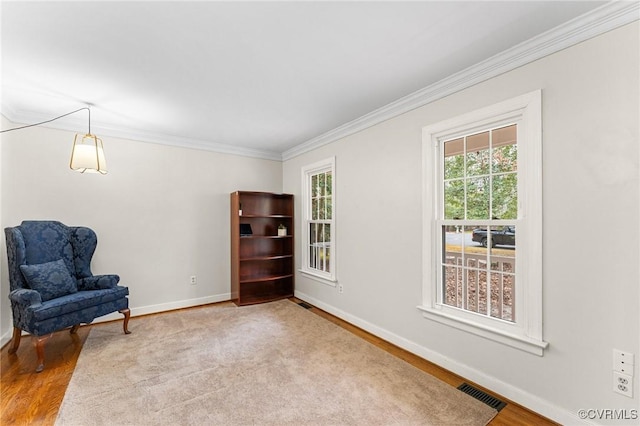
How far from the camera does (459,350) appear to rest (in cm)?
240

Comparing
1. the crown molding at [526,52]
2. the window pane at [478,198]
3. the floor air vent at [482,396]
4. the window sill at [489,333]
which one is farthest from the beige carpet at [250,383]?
the crown molding at [526,52]

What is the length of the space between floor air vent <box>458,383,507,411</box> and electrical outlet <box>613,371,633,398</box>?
2.11 ft

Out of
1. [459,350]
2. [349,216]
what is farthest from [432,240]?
[349,216]

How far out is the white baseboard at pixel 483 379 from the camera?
184cm

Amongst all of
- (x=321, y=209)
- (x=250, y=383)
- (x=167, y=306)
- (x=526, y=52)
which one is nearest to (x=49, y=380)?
(x=250, y=383)

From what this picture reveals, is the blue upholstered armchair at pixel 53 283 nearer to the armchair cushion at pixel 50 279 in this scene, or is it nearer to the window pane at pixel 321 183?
the armchair cushion at pixel 50 279

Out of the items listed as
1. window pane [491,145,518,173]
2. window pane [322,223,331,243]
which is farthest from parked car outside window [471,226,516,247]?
window pane [322,223,331,243]

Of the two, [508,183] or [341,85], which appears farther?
[341,85]

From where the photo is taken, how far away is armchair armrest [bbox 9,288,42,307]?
2.53 m

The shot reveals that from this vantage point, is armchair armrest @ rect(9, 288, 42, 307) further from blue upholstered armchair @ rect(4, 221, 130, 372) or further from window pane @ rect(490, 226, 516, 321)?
window pane @ rect(490, 226, 516, 321)

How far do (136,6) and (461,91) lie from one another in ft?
7.67

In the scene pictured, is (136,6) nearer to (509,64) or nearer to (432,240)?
(509,64)

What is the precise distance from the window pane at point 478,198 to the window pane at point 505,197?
0.06 m

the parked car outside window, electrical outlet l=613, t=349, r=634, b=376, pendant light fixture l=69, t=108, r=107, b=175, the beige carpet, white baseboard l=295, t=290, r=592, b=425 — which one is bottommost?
the beige carpet
